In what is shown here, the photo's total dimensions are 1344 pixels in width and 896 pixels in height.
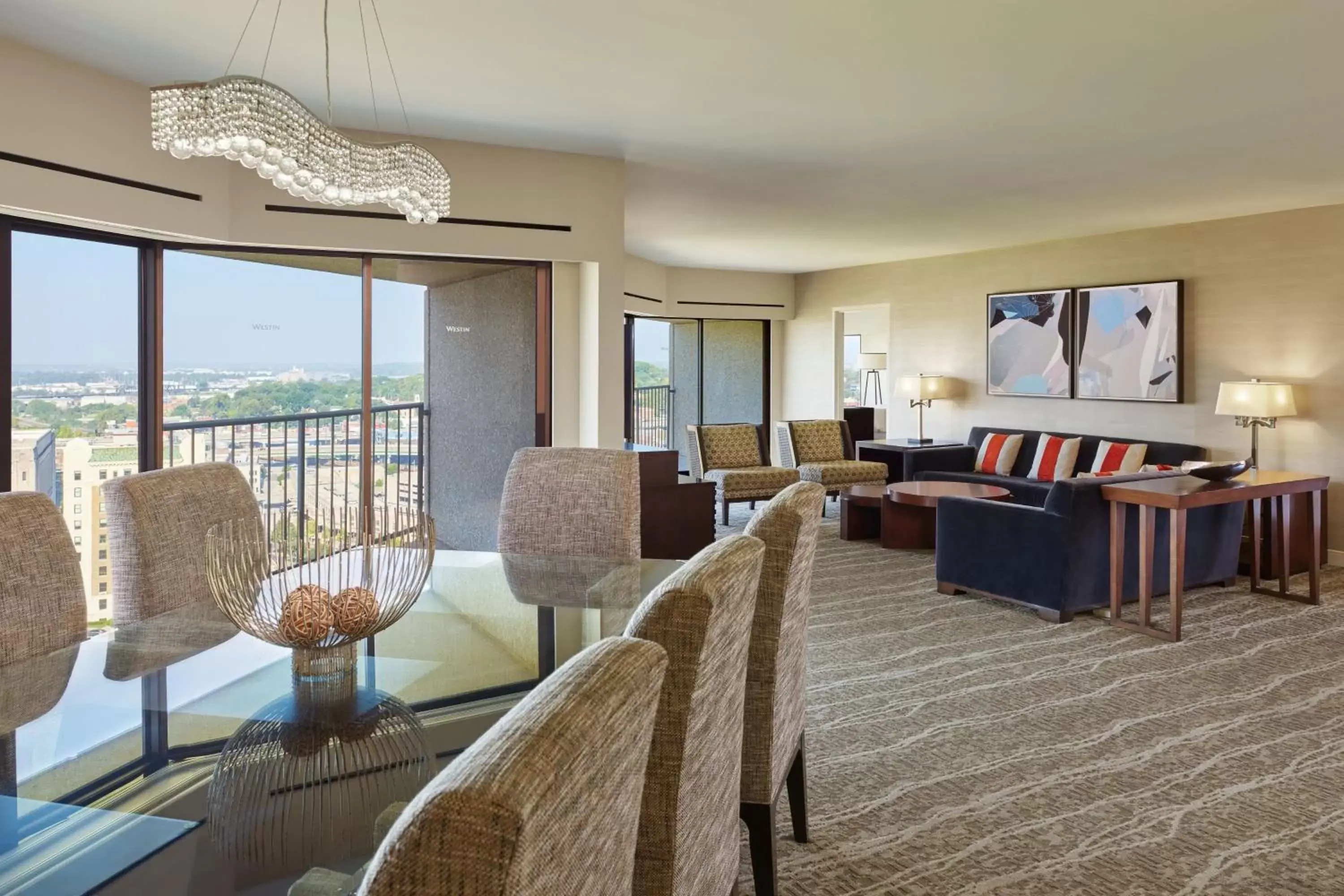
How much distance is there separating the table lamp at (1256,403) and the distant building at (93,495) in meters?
6.62

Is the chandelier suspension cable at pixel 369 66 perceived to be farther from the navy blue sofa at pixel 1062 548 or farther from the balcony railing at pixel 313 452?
the navy blue sofa at pixel 1062 548

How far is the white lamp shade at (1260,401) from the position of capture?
6.34 m

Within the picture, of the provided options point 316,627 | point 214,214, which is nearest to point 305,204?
point 214,214

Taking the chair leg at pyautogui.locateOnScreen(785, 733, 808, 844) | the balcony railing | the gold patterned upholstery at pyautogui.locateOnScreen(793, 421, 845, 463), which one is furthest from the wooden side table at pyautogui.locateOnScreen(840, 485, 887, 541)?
the chair leg at pyautogui.locateOnScreen(785, 733, 808, 844)

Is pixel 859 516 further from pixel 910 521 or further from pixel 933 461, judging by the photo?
pixel 933 461

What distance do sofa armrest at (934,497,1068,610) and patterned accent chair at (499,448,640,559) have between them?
8.92ft

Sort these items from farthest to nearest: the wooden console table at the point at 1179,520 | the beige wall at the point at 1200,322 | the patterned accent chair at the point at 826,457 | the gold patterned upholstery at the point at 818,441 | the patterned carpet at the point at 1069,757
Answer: the gold patterned upholstery at the point at 818,441
the patterned accent chair at the point at 826,457
the beige wall at the point at 1200,322
the wooden console table at the point at 1179,520
the patterned carpet at the point at 1069,757

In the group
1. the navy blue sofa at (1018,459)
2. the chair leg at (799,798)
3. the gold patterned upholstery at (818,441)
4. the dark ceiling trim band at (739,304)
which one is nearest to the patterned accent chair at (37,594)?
the chair leg at (799,798)

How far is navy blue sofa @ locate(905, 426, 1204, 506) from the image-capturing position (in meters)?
7.18

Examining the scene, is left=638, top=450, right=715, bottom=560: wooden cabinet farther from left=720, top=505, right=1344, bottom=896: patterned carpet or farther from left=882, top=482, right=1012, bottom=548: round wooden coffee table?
left=882, top=482, right=1012, bottom=548: round wooden coffee table

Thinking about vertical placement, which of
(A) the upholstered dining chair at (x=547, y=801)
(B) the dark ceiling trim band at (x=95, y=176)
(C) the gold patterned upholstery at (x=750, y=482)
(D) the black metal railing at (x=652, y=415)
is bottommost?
(C) the gold patterned upholstery at (x=750, y=482)

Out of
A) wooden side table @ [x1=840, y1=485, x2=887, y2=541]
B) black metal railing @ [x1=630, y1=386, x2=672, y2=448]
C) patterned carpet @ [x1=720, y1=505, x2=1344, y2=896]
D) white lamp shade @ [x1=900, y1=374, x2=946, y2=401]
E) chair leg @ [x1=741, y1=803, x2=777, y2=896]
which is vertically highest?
white lamp shade @ [x1=900, y1=374, x2=946, y2=401]

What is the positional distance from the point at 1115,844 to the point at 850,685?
1418 millimetres

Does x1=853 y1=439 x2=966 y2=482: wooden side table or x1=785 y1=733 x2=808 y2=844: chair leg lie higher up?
x1=853 y1=439 x2=966 y2=482: wooden side table
